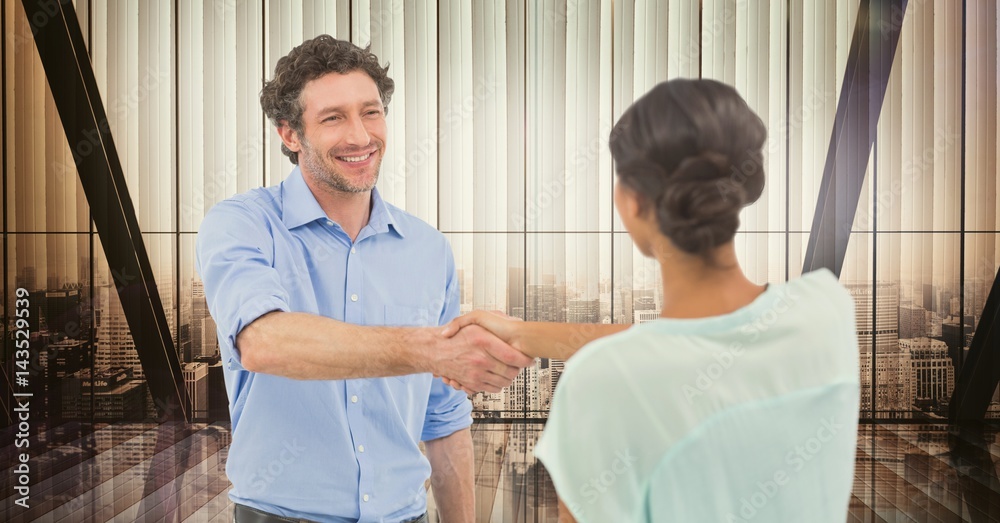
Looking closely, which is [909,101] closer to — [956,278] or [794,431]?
[956,278]

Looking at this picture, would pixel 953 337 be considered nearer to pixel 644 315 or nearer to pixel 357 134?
pixel 644 315

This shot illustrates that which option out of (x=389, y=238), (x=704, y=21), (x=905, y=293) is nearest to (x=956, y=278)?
(x=905, y=293)

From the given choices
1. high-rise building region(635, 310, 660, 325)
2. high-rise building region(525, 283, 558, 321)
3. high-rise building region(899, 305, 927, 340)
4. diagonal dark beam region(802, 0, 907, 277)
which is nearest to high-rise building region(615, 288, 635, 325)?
high-rise building region(635, 310, 660, 325)

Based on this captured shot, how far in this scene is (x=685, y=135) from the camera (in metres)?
0.62

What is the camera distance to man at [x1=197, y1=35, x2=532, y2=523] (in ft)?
3.38

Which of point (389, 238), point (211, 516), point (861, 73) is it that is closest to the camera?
point (389, 238)

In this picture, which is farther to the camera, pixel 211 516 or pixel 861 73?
pixel 861 73

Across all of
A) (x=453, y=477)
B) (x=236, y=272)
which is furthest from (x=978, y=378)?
(x=236, y=272)

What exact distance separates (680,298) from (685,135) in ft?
0.50

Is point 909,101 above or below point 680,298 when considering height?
above

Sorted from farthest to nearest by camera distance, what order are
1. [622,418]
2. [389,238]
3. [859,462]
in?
[859,462], [389,238], [622,418]

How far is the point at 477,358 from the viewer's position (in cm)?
110

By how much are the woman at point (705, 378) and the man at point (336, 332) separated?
49cm

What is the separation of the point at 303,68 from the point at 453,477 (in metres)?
0.88
